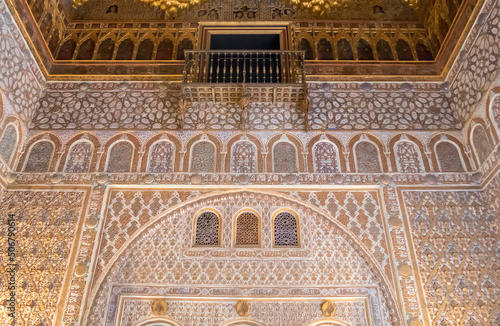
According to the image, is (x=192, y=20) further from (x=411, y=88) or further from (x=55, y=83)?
(x=411, y=88)

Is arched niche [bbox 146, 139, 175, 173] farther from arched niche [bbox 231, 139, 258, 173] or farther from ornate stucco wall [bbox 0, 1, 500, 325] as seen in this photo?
arched niche [bbox 231, 139, 258, 173]

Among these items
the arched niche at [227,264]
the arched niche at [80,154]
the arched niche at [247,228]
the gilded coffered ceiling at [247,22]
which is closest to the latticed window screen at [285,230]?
the arched niche at [227,264]

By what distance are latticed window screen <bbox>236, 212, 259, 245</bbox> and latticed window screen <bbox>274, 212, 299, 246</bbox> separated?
0.26 meters

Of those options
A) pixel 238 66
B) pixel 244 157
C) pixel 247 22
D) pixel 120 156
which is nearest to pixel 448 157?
pixel 244 157

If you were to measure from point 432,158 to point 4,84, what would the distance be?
229 inches

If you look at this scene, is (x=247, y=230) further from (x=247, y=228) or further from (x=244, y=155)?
(x=244, y=155)

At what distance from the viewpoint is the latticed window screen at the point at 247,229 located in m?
5.30

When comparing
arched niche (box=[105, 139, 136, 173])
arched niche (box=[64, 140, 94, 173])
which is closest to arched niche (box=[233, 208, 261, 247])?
arched niche (box=[105, 139, 136, 173])

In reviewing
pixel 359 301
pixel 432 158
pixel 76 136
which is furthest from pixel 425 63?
pixel 76 136

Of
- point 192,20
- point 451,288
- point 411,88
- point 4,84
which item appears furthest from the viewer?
point 192,20

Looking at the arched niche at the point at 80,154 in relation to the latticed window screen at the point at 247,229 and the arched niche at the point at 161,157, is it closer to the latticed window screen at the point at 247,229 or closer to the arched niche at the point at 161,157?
the arched niche at the point at 161,157

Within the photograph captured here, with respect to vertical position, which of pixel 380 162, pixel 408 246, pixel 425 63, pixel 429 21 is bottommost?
pixel 408 246

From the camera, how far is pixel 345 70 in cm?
654

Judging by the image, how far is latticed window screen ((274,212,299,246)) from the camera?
5.28 m
